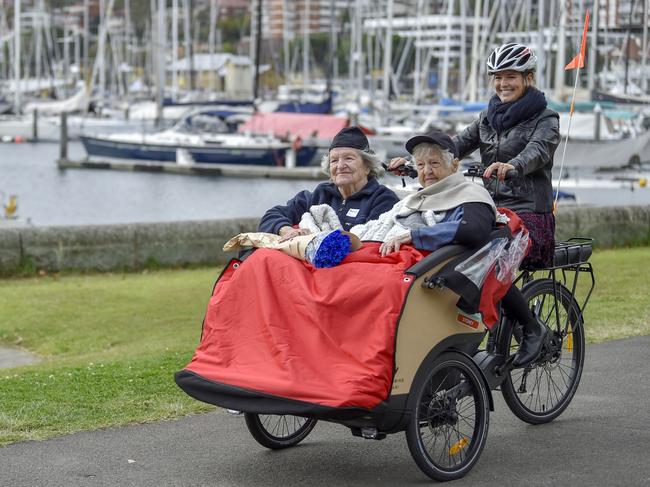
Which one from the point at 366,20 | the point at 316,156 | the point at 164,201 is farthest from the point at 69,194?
the point at 366,20

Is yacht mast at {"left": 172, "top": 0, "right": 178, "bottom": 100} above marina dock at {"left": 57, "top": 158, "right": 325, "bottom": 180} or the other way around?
above

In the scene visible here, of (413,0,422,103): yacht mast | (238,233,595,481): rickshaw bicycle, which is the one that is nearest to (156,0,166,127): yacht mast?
(413,0,422,103): yacht mast

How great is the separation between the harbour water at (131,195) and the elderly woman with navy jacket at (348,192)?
33.9 metres

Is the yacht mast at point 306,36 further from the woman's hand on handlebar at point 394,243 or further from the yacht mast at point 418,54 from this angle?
the woman's hand on handlebar at point 394,243

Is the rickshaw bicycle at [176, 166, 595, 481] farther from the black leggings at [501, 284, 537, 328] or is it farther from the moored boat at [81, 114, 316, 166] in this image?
the moored boat at [81, 114, 316, 166]

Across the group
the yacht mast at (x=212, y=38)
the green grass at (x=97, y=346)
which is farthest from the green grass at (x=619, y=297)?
the yacht mast at (x=212, y=38)

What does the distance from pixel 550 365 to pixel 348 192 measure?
169 centimetres

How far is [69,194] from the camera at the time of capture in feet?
170

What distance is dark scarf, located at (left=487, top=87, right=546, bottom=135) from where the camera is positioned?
6914 millimetres

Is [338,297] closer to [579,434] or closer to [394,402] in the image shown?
[394,402]

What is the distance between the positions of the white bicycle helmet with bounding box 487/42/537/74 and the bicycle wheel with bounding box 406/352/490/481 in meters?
1.85

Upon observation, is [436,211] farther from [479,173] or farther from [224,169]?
[224,169]

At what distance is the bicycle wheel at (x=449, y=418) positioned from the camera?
5684 mm

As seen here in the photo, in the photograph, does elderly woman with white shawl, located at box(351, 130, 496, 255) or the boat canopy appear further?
the boat canopy
